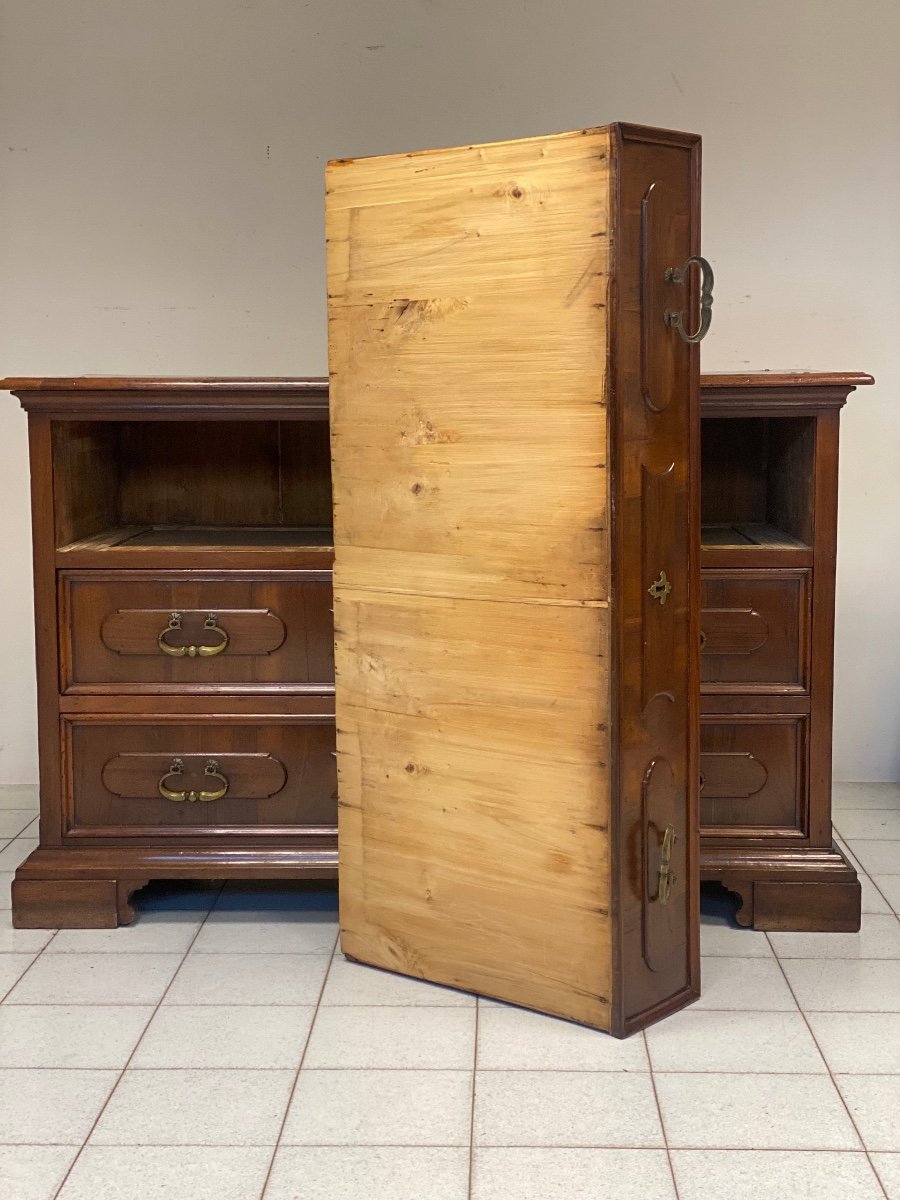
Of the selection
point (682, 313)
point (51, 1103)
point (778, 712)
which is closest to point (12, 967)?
point (51, 1103)

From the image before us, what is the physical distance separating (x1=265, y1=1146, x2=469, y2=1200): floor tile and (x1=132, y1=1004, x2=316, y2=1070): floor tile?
Result: 12.2 inches

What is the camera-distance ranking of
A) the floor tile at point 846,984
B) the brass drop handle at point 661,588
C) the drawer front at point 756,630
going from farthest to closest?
the drawer front at point 756,630, the floor tile at point 846,984, the brass drop handle at point 661,588

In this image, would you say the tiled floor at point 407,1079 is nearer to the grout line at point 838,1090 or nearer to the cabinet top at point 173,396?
the grout line at point 838,1090

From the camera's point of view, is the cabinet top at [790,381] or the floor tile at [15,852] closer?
the cabinet top at [790,381]

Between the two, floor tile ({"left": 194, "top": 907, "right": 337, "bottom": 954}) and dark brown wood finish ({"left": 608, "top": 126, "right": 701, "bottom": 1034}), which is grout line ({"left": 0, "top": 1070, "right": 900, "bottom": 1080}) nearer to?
dark brown wood finish ({"left": 608, "top": 126, "right": 701, "bottom": 1034})

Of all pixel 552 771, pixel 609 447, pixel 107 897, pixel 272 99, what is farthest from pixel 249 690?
pixel 272 99

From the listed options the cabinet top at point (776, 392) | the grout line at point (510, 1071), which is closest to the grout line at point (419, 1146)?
the grout line at point (510, 1071)

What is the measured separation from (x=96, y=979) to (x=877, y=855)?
6.22ft

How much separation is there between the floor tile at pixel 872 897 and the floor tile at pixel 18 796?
7.32ft

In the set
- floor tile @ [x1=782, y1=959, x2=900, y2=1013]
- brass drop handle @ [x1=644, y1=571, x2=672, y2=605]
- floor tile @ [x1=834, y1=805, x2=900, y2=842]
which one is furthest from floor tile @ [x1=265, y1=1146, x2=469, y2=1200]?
floor tile @ [x1=834, y1=805, x2=900, y2=842]

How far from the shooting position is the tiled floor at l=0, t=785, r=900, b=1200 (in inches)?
81.4

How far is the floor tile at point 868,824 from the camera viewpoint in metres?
3.59

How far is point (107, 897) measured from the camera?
3062 mm

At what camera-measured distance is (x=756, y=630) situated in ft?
9.80
